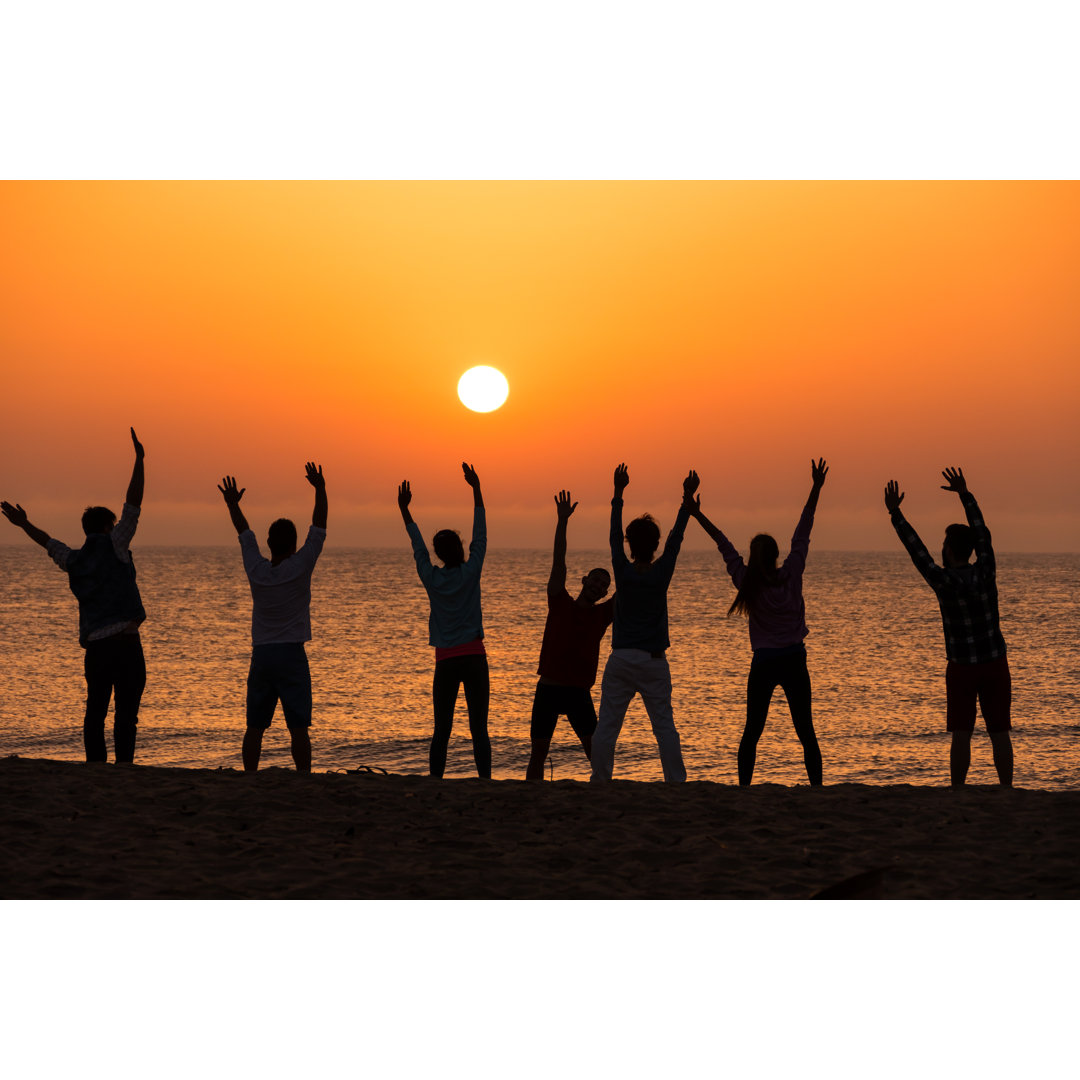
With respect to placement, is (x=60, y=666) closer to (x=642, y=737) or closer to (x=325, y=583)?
(x=642, y=737)

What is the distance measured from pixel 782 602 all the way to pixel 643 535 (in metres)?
1.07

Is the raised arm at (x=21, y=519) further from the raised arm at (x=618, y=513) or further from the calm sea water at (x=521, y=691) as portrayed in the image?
the calm sea water at (x=521, y=691)

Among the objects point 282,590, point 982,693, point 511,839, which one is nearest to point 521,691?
→ point 282,590

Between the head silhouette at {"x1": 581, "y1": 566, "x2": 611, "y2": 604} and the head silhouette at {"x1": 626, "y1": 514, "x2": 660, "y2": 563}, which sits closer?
the head silhouette at {"x1": 626, "y1": 514, "x2": 660, "y2": 563}

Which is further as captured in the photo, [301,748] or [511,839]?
[301,748]

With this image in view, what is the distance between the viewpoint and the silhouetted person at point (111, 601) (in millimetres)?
7926

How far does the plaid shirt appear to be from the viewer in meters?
7.30

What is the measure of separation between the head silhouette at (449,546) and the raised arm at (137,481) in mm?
2149

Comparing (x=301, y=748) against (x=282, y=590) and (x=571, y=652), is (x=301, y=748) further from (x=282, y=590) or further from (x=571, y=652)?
(x=571, y=652)

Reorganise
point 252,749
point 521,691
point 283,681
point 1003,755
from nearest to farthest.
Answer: point 1003,755 < point 283,681 < point 252,749 < point 521,691

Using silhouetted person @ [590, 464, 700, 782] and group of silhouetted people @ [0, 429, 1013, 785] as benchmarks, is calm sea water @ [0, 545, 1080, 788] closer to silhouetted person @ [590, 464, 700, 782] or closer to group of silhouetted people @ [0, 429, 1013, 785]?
group of silhouetted people @ [0, 429, 1013, 785]

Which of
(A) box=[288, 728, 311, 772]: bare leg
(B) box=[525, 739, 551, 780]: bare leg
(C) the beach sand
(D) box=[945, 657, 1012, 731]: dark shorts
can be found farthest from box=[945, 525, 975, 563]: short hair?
(A) box=[288, 728, 311, 772]: bare leg

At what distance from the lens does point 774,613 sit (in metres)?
7.62

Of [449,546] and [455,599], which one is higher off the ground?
Answer: [449,546]
